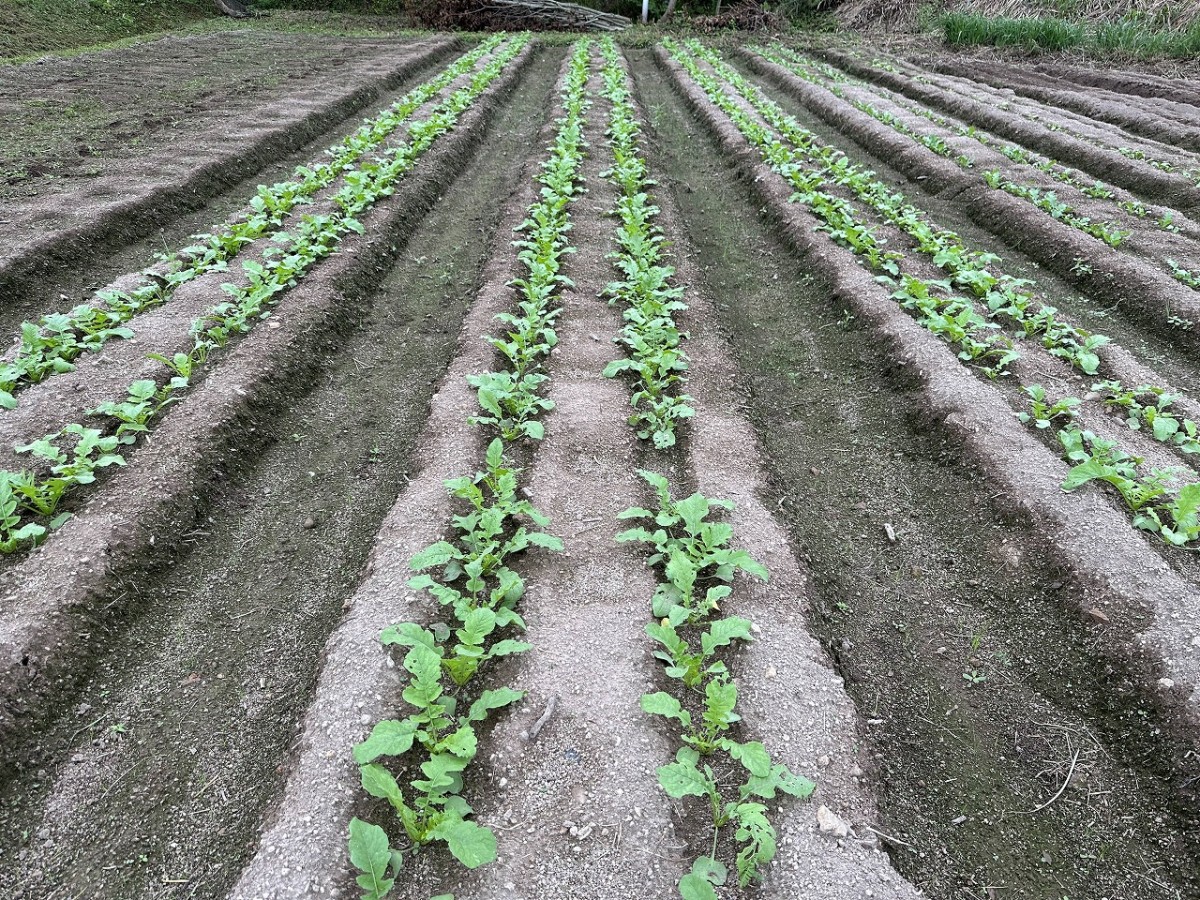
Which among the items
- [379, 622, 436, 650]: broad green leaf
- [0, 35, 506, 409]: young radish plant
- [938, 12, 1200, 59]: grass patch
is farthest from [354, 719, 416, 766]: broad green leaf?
[938, 12, 1200, 59]: grass patch

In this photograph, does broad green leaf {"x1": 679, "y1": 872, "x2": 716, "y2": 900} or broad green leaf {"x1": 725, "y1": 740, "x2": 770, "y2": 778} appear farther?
broad green leaf {"x1": 725, "y1": 740, "x2": 770, "y2": 778}

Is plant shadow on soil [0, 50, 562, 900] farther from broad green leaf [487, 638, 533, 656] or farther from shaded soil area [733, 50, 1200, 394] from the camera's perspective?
shaded soil area [733, 50, 1200, 394]

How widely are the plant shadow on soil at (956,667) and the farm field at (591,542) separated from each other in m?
0.02

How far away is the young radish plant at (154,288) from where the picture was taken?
5074 mm

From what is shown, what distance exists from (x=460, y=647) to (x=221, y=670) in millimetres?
1385

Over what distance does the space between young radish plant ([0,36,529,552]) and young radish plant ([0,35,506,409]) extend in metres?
0.40

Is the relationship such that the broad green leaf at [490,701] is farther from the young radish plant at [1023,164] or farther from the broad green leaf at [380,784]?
the young radish plant at [1023,164]

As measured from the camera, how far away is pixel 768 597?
3.61m

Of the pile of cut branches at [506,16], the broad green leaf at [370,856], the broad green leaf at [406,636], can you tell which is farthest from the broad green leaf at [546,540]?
the pile of cut branches at [506,16]

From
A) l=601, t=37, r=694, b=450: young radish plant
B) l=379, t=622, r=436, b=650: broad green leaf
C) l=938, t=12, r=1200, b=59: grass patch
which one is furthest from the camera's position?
l=938, t=12, r=1200, b=59: grass patch

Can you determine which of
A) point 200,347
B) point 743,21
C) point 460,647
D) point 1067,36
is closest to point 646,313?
point 200,347

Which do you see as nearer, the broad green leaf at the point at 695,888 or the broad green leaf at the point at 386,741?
the broad green leaf at the point at 695,888

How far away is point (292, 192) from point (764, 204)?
19.8 feet

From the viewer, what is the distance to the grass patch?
18.0 meters
